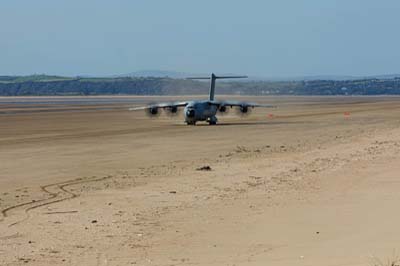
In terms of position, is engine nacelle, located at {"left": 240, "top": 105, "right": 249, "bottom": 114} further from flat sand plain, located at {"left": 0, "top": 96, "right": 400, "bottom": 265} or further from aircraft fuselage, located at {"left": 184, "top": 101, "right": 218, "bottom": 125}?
flat sand plain, located at {"left": 0, "top": 96, "right": 400, "bottom": 265}

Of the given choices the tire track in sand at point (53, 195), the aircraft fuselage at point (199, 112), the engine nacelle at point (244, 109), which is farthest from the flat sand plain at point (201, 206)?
the engine nacelle at point (244, 109)

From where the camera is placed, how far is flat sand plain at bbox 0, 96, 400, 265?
1115 centimetres

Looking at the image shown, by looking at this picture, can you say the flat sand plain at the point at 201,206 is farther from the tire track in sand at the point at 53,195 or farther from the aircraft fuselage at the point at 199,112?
the aircraft fuselage at the point at 199,112

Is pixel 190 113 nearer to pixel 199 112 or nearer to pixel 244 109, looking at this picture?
pixel 199 112

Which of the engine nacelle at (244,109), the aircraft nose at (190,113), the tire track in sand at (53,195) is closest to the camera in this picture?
the tire track in sand at (53,195)

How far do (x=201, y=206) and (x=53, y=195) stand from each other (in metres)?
4.10

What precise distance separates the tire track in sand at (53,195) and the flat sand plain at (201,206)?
3 centimetres

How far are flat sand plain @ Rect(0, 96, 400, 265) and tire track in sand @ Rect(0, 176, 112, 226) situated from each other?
1.1 inches

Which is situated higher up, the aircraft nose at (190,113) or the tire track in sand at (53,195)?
the aircraft nose at (190,113)

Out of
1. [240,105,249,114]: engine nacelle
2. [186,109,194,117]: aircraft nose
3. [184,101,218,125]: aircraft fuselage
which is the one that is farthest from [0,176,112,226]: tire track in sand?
[240,105,249,114]: engine nacelle

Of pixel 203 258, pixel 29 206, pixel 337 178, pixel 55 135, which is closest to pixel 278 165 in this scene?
pixel 337 178

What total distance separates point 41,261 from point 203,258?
7.26 ft

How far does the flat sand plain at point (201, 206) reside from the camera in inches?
439

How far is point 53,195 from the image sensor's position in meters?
18.0
